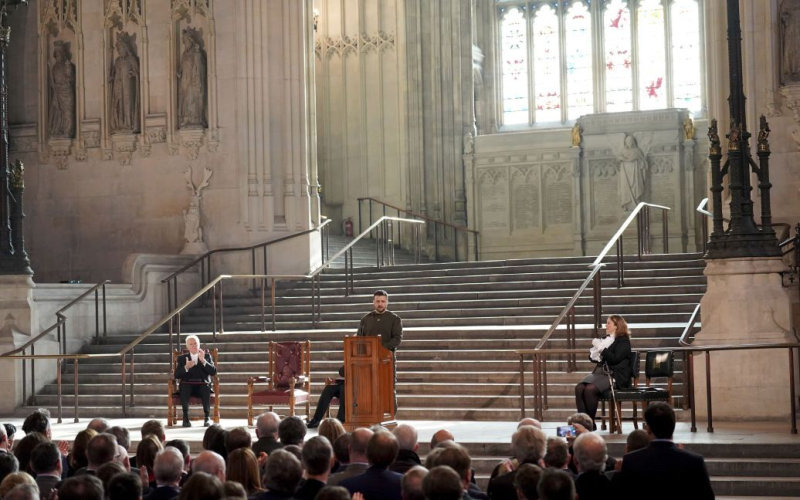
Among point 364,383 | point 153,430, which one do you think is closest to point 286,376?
point 364,383

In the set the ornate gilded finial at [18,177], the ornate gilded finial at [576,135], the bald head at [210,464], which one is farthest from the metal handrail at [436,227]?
the bald head at [210,464]

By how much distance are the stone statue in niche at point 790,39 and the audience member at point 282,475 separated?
11770 mm

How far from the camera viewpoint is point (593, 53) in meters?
27.6

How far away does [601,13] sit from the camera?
27.7 meters

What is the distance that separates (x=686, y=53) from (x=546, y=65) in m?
2.96

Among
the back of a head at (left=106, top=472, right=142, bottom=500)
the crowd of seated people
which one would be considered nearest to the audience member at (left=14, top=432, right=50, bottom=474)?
the crowd of seated people

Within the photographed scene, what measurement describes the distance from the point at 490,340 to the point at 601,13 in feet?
45.5

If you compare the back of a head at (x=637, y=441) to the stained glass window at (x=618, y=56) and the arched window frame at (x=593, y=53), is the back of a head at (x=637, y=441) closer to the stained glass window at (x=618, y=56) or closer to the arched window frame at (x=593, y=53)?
the arched window frame at (x=593, y=53)

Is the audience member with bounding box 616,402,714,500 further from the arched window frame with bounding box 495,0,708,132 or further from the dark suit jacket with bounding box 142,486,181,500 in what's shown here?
A: the arched window frame with bounding box 495,0,708,132

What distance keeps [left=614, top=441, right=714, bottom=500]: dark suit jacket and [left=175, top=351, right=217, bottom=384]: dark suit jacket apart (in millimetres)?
8491

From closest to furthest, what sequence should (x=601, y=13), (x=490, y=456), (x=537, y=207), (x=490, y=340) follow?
1. (x=490, y=456)
2. (x=490, y=340)
3. (x=537, y=207)
4. (x=601, y=13)

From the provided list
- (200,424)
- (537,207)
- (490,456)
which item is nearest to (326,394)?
(200,424)

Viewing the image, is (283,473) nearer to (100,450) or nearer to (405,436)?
(100,450)

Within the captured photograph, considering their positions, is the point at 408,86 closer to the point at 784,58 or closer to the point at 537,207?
the point at 537,207
